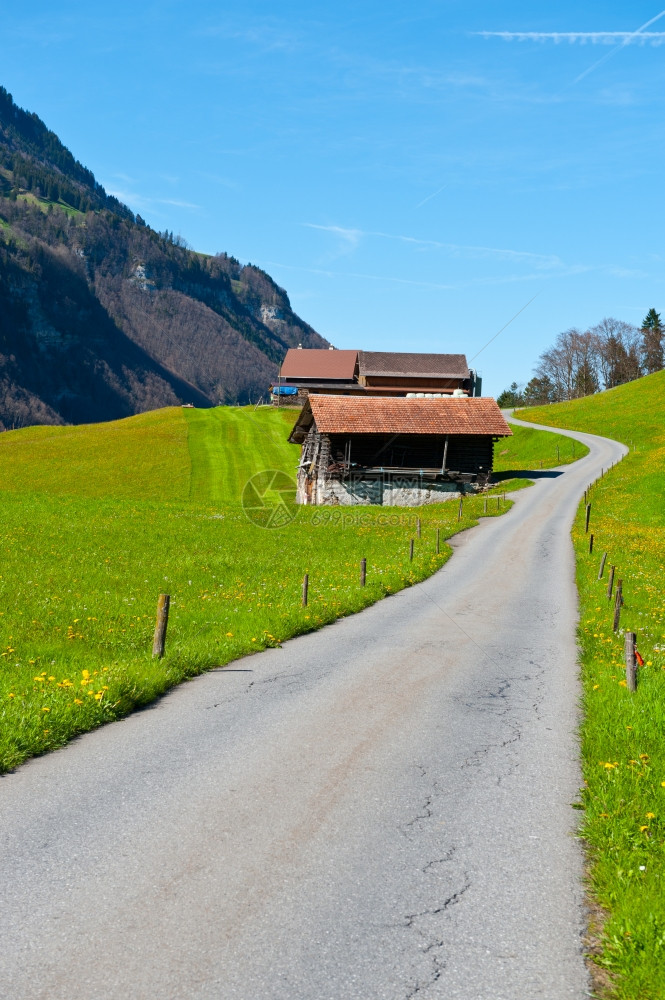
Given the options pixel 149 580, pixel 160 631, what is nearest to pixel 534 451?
pixel 149 580

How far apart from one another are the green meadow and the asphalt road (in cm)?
81

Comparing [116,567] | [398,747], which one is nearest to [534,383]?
[116,567]

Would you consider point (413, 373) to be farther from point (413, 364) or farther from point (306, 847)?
point (306, 847)

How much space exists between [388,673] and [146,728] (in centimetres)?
486

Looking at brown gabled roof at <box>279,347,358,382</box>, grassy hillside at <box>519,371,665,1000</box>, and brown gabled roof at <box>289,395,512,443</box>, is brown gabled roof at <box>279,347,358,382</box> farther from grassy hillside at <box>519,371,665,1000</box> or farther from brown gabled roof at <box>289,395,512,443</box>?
grassy hillside at <box>519,371,665,1000</box>

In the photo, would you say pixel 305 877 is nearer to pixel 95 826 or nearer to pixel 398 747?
pixel 95 826

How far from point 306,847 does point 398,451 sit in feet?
151

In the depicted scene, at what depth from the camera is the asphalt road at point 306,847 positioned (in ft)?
17.0

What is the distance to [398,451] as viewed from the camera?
5200 centimetres

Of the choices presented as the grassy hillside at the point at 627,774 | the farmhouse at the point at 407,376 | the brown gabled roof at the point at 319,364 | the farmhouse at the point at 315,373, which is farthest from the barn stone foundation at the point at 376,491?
the brown gabled roof at the point at 319,364

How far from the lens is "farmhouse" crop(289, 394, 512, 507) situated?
50.9 meters

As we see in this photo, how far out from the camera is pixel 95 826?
23.5 feet

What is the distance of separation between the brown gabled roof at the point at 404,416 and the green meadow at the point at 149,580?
220 inches

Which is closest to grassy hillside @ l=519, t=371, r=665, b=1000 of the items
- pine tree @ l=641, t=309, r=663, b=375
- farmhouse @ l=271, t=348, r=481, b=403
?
farmhouse @ l=271, t=348, r=481, b=403
